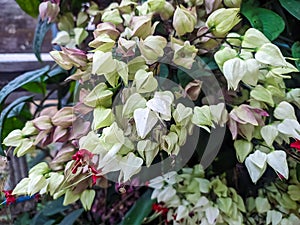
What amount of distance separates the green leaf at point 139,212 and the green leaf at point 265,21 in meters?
0.34

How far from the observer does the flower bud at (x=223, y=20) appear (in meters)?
0.47

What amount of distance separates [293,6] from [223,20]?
13cm

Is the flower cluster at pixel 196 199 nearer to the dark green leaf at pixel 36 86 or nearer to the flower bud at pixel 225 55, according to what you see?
the flower bud at pixel 225 55

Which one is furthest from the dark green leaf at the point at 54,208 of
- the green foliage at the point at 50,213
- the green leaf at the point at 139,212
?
the green leaf at the point at 139,212

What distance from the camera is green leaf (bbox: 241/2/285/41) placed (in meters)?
0.53

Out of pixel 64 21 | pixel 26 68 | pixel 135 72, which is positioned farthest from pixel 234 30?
pixel 26 68

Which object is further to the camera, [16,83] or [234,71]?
[16,83]

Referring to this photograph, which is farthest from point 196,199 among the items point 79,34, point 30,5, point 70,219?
point 30,5

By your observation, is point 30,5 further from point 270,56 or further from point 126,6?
point 270,56

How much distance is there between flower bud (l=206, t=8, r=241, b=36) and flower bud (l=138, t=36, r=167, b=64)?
0.23 feet

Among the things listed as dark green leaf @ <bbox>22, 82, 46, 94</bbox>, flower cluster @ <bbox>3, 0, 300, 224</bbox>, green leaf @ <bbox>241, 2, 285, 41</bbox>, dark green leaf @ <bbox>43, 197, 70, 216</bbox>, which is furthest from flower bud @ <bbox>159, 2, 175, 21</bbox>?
dark green leaf @ <bbox>43, 197, 70, 216</bbox>

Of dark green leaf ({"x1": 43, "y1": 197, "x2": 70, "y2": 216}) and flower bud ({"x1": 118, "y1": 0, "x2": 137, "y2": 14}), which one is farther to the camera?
dark green leaf ({"x1": 43, "y1": 197, "x2": 70, "y2": 216})

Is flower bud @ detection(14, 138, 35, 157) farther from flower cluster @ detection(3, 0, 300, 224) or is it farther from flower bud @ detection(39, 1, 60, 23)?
flower bud @ detection(39, 1, 60, 23)

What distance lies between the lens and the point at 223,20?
0.48m
